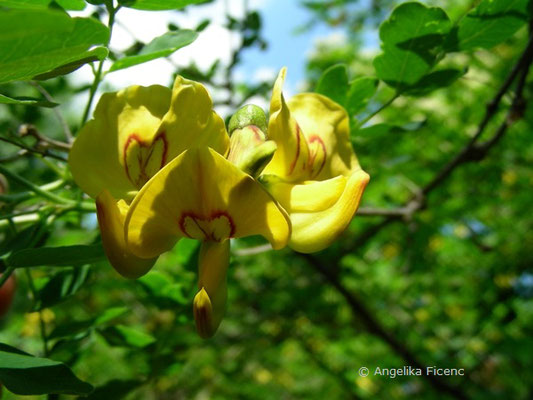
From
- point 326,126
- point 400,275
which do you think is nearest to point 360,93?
point 326,126

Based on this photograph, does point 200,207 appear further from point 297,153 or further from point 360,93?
point 360,93

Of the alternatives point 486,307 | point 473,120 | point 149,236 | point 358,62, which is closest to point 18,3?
point 149,236

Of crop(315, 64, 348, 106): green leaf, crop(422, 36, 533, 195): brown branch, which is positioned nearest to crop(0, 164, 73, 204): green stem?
crop(315, 64, 348, 106): green leaf

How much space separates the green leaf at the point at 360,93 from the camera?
910 mm

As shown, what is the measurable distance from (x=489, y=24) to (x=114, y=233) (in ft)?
2.15

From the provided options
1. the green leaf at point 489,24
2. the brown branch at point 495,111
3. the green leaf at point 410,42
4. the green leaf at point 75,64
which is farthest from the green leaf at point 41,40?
the brown branch at point 495,111

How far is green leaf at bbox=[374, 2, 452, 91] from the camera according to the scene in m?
0.80

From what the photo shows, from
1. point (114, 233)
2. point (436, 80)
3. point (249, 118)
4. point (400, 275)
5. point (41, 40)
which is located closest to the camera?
point (41, 40)

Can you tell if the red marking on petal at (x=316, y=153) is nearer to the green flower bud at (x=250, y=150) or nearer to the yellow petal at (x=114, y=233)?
the green flower bud at (x=250, y=150)

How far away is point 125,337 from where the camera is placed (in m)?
0.95

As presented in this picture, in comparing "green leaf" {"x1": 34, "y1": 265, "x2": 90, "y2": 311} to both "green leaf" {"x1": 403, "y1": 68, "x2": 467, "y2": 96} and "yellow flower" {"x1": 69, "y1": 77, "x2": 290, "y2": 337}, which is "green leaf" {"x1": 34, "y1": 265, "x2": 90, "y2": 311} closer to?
"yellow flower" {"x1": 69, "y1": 77, "x2": 290, "y2": 337}

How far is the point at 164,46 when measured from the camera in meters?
0.75

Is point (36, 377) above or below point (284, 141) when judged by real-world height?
below

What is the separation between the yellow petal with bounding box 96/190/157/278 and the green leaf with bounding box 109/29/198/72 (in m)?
0.24
